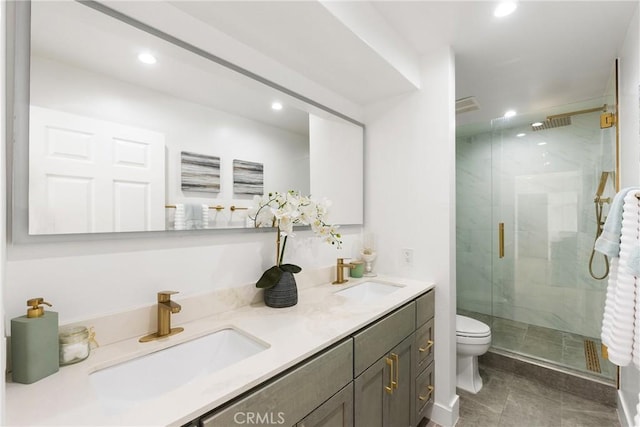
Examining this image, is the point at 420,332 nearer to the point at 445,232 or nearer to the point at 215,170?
the point at 445,232

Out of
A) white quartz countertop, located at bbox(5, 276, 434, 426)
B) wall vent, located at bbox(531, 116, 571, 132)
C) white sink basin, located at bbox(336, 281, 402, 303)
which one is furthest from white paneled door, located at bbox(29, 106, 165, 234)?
wall vent, located at bbox(531, 116, 571, 132)

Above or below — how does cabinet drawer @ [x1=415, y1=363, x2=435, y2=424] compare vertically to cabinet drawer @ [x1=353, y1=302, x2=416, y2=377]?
below

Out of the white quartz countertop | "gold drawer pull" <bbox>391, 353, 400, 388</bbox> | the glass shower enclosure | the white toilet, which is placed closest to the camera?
the white quartz countertop

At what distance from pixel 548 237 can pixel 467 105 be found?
152 cm

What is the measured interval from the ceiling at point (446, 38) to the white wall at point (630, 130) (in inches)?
5.3

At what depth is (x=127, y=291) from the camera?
1004 millimetres

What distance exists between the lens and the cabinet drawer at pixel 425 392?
1586 millimetres

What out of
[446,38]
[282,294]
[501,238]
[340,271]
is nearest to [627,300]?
[340,271]

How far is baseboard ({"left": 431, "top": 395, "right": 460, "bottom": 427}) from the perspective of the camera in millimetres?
1739

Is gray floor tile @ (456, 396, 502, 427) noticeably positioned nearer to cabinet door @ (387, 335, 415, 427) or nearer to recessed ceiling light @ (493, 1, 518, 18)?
cabinet door @ (387, 335, 415, 427)

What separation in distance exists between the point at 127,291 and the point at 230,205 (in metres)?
0.52

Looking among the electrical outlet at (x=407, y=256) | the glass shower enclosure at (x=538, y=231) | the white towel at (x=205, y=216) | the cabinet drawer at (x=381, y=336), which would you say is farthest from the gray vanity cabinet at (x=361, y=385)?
the glass shower enclosure at (x=538, y=231)

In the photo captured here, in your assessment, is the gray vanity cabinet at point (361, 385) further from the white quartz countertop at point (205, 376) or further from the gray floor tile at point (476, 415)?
the gray floor tile at point (476, 415)

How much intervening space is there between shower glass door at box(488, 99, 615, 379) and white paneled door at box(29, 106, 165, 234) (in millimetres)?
3022
